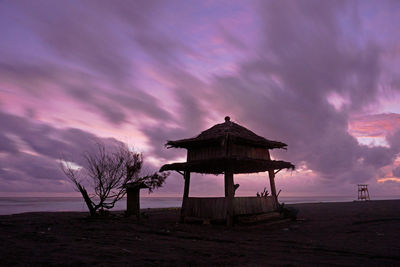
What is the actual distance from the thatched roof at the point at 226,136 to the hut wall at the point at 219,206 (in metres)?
3.34

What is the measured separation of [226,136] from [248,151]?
2487 mm

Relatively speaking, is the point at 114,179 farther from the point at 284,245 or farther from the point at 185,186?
the point at 284,245

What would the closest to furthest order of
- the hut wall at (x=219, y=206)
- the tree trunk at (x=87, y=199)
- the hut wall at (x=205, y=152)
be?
the hut wall at (x=219, y=206) < the hut wall at (x=205, y=152) < the tree trunk at (x=87, y=199)

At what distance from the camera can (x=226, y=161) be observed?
1700 cm

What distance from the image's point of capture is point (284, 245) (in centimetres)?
1063

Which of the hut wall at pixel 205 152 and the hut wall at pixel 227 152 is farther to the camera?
the hut wall at pixel 205 152

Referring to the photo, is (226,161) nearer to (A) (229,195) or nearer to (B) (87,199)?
(A) (229,195)

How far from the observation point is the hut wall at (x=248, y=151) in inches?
695

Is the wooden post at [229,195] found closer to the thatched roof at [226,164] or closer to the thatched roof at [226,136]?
the thatched roof at [226,164]

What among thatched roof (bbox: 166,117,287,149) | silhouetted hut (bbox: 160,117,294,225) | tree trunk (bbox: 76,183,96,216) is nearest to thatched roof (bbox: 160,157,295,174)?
silhouetted hut (bbox: 160,117,294,225)

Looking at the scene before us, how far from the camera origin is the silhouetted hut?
17.1m

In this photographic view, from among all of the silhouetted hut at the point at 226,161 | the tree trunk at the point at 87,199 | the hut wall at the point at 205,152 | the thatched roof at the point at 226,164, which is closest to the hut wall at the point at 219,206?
the silhouetted hut at the point at 226,161

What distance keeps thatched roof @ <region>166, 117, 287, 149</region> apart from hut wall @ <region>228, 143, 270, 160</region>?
0.94 feet

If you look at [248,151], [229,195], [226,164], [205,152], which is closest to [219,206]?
[229,195]
